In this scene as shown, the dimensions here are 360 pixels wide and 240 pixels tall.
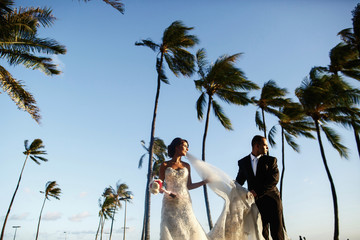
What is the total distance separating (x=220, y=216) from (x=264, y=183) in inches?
43.5

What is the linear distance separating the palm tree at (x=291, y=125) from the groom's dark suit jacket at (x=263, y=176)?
16894 millimetres

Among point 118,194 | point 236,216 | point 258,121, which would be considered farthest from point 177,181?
point 118,194

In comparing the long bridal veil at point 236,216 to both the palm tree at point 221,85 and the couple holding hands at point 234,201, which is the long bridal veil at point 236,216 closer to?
the couple holding hands at point 234,201

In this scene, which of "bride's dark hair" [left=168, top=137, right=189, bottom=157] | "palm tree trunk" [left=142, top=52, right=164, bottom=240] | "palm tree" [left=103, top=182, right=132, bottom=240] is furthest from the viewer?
"palm tree" [left=103, top=182, right=132, bottom=240]

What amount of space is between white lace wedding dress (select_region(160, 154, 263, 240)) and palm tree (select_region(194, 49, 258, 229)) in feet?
36.1

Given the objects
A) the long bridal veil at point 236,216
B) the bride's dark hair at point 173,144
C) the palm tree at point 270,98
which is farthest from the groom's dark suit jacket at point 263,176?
the palm tree at point 270,98

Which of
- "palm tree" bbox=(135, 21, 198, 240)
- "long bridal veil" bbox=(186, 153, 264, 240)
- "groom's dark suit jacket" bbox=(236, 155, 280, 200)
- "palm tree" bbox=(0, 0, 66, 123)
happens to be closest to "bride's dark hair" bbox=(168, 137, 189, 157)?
"long bridal veil" bbox=(186, 153, 264, 240)

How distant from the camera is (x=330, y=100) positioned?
16.7 metres

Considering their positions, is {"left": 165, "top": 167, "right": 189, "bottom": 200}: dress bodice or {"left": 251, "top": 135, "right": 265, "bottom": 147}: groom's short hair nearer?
{"left": 251, "top": 135, "right": 265, "bottom": 147}: groom's short hair

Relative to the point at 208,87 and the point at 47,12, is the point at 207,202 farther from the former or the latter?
the point at 47,12

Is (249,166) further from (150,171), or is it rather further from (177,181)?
(150,171)

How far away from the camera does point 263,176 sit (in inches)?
198

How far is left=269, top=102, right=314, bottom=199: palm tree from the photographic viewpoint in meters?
21.4

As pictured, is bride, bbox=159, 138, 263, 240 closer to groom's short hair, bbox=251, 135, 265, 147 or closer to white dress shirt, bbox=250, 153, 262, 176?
white dress shirt, bbox=250, 153, 262, 176
